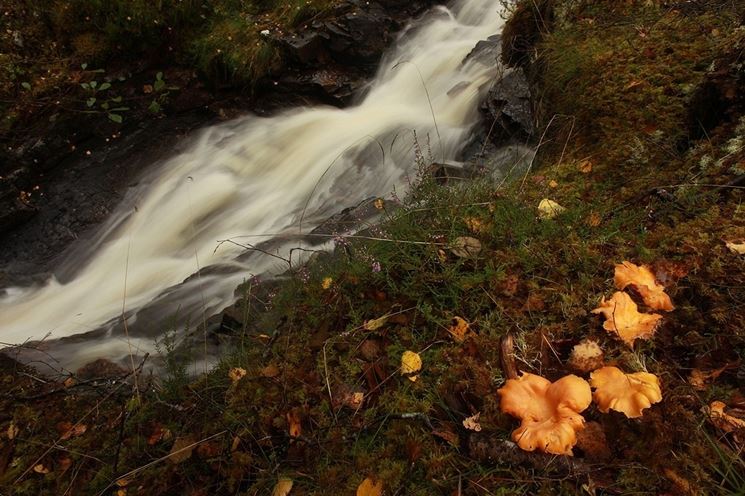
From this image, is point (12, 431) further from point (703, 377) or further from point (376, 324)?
point (703, 377)

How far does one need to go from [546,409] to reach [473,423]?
0.26 meters

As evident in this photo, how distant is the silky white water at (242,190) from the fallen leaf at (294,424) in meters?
2.09

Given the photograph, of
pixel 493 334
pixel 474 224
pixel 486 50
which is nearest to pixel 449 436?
pixel 493 334

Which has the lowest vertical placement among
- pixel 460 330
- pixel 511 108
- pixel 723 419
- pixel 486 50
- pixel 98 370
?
pixel 723 419

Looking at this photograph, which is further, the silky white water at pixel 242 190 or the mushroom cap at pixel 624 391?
the silky white water at pixel 242 190

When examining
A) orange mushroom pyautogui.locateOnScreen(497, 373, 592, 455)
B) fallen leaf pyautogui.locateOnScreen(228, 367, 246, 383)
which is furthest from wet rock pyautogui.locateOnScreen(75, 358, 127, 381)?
orange mushroom pyautogui.locateOnScreen(497, 373, 592, 455)

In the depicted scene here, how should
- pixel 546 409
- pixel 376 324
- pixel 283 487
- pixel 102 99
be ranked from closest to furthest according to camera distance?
1. pixel 546 409
2. pixel 283 487
3. pixel 376 324
4. pixel 102 99

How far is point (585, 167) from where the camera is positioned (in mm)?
2795

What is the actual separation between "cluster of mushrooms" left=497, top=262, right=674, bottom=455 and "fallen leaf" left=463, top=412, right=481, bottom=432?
0.14 meters

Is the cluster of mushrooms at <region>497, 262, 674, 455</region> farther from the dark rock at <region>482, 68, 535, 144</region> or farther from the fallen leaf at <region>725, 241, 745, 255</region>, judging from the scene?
the dark rock at <region>482, 68, 535, 144</region>

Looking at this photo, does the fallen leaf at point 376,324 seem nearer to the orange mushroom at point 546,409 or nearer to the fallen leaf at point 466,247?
the fallen leaf at point 466,247

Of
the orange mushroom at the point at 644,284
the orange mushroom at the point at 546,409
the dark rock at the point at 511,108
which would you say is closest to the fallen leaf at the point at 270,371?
the orange mushroom at the point at 546,409

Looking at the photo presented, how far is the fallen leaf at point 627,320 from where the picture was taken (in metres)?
1.72

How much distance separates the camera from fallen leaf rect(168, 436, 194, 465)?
208 centimetres
